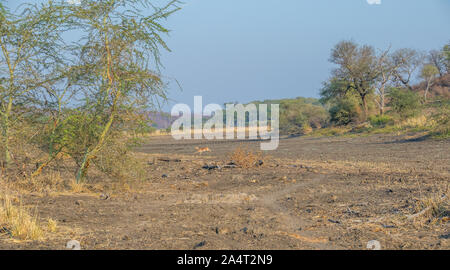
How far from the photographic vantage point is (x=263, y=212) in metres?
6.65

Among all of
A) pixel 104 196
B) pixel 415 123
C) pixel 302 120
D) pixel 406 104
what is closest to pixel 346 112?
pixel 302 120

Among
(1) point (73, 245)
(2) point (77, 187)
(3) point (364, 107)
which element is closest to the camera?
(1) point (73, 245)

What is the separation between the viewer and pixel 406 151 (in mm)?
15422

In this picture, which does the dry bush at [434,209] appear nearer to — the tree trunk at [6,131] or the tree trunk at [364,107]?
the tree trunk at [6,131]

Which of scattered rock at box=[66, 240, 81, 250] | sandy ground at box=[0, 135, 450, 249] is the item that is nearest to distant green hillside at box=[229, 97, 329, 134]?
sandy ground at box=[0, 135, 450, 249]

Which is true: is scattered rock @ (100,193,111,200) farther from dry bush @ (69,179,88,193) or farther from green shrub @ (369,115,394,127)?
green shrub @ (369,115,394,127)

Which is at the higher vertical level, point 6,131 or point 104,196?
point 6,131

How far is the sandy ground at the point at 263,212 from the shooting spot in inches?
187

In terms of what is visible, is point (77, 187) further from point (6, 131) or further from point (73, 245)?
point (73, 245)

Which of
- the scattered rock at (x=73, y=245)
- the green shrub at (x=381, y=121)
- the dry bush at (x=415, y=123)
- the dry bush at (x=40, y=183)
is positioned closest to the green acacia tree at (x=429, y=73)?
the green shrub at (x=381, y=121)

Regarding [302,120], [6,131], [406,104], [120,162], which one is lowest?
[120,162]
